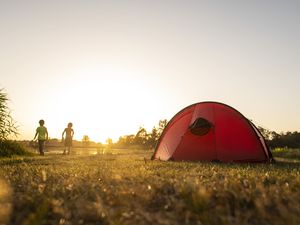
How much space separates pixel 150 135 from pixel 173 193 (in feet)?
141

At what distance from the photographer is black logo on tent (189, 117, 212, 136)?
13.4 m

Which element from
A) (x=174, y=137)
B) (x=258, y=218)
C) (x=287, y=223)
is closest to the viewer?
(x=287, y=223)

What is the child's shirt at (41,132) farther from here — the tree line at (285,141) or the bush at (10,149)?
the tree line at (285,141)

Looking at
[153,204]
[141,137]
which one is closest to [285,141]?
[141,137]

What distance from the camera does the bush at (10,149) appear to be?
16.7m

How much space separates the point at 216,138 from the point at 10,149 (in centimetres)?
988

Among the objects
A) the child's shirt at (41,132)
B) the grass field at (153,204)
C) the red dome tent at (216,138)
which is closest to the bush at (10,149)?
the child's shirt at (41,132)

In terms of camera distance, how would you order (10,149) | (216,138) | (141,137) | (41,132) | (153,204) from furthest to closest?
(141,137), (41,132), (10,149), (216,138), (153,204)

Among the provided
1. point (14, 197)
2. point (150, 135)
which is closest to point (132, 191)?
point (14, 197)

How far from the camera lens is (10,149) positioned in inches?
695

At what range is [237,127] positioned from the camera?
13422 millimetres

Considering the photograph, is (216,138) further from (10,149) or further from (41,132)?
(41,132)

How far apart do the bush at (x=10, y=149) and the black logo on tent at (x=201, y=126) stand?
856 centimetres

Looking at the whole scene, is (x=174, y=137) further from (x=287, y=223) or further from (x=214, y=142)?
(x=287, y=223)
